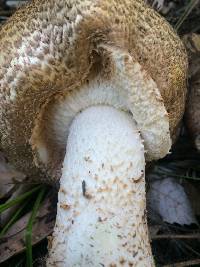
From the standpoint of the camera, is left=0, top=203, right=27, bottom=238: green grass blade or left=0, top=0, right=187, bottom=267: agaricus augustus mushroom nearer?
left=0, top=0, right=187, bottom=267: agaricus augustus mushroom

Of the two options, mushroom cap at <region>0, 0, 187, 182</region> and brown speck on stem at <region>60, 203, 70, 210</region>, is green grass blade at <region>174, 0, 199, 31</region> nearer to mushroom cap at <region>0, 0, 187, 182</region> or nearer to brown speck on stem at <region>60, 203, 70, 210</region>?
mushroom cap at <region>0, 0, 187, 182</region>

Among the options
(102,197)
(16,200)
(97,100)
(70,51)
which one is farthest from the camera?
(16,200)

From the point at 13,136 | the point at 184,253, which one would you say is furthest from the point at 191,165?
the point at 13,136

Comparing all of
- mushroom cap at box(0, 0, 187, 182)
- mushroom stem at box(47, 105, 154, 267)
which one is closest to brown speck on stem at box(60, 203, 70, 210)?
mushroom stem at box(47, 105, 154, 267)

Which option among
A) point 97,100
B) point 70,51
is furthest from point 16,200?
point 70,51

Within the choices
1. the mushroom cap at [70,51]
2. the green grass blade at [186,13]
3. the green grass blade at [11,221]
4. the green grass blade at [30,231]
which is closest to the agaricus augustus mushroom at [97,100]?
the mushroom cap at [70,51]

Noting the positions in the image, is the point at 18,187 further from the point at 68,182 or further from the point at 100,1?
the point at 100,1

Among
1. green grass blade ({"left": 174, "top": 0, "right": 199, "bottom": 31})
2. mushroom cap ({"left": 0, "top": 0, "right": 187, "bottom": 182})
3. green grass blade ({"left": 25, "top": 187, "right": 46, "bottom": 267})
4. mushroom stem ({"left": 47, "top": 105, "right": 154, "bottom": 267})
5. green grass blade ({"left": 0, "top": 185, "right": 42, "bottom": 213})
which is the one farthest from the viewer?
green grass blade ({"left": 174, "top": 0, "right": 199, "bottom": 31})

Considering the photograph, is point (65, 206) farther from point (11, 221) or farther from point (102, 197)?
point (11, 221)
